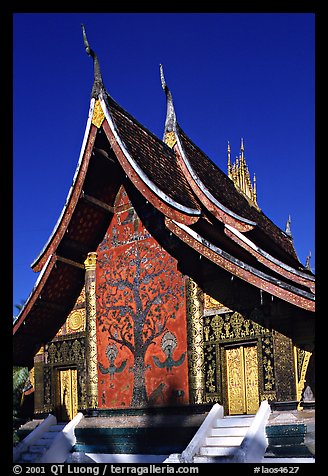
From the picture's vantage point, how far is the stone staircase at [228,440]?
828 cm

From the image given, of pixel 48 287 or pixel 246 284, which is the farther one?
pixel 48 287

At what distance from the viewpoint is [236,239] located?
977 cm

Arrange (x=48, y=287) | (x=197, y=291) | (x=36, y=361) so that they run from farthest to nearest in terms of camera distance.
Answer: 1. (x=36, y=361)
2. (x=48, y=287)
3. (x=197, y=291)

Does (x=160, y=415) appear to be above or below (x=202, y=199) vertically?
below

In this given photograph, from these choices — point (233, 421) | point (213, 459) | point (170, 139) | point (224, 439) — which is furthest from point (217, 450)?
point (170, 139)

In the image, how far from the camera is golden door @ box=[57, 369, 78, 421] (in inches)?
464

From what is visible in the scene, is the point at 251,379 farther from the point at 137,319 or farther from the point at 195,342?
the point at 137,319

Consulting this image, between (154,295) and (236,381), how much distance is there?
6.68 feet

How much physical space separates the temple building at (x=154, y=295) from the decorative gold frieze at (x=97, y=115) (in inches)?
0.8

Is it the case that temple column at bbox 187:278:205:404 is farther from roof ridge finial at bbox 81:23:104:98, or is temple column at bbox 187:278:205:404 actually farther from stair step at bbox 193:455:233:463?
roof ridge finial at bbox 81:23:104:98

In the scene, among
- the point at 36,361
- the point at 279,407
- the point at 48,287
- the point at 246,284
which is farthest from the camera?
the point at 36,361

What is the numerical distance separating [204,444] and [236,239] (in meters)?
3.12

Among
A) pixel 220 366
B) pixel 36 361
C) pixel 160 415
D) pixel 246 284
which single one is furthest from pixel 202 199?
pixel 36 361
